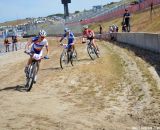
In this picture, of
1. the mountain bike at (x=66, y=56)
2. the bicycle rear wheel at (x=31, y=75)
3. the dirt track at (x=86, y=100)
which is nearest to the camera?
the dirt track at (x=86, y=100)

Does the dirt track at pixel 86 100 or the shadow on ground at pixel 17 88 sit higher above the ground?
the dirt track at pixel 86 100

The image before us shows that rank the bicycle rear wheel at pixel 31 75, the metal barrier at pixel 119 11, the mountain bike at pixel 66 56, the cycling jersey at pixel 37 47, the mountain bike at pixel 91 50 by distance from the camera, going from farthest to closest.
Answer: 1. the metal barrier at pixel 119 11
2. the mountain bike at pixel 91 50
3. the mountain bike at pixel 66 56
4. the cycling jersey at pixel 37 47
5. the bicycle rear wheel at pixel 31 75

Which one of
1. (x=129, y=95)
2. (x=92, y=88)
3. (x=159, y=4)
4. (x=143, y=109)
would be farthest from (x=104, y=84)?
(x=159, y=4)

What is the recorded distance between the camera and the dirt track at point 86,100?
9.91 m

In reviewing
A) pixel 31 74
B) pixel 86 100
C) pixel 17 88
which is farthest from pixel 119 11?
pixel 86 100

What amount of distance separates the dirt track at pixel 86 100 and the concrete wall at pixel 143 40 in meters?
4.04

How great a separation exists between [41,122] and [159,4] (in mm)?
51033

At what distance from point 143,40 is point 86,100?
15.9 metres

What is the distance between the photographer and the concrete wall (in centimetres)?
2370

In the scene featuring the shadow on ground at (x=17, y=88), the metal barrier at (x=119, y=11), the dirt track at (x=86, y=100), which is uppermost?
the metal barrier at (x=119, y=11)

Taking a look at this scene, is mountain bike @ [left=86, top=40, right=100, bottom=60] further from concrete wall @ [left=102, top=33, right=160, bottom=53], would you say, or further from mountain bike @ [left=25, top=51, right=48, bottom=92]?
mountain bike @ [left=25, top=51, right=48, bottom=92]

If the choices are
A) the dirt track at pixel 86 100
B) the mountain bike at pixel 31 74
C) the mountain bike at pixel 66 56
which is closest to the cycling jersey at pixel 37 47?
the mountain bike at pixel 31 74

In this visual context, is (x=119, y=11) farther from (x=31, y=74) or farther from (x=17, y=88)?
(x=31, y=74)

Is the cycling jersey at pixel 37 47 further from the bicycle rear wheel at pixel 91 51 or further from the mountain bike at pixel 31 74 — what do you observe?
the bicycle rear wheel at pixel 91 51
